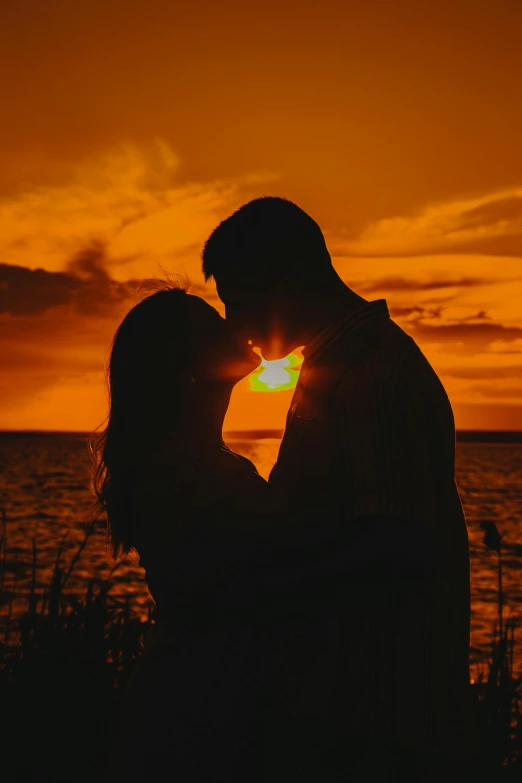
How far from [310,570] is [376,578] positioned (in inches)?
7.3

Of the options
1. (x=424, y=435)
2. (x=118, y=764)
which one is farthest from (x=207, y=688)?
(x=424, y=435)

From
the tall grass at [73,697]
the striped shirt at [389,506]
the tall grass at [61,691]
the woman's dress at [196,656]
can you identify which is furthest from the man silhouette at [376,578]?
the tall grass at [61,691]

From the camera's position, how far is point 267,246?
110 inches

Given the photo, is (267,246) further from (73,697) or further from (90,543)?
(90,543)

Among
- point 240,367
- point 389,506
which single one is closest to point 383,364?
point 389,506

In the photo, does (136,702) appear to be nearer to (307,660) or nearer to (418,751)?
(307,660)

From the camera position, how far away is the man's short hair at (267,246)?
279 cm

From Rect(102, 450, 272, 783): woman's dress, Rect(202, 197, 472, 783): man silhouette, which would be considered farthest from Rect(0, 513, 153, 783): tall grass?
Rect(202, 197, 472, 783): man silhouette

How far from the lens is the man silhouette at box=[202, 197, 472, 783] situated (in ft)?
6.96

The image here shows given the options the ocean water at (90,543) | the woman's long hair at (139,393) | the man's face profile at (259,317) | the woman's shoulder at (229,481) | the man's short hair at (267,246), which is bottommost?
the ocean water at (90,543)

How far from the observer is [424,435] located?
2.19m

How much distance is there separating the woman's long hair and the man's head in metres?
0.25

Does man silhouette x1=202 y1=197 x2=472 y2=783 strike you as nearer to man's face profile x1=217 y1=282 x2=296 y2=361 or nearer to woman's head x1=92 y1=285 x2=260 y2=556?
man's face profile x1=217 y1=282 x2=296 y2=361

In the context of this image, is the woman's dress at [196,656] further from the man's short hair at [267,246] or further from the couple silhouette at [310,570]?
the man's short hair at [267,246]
